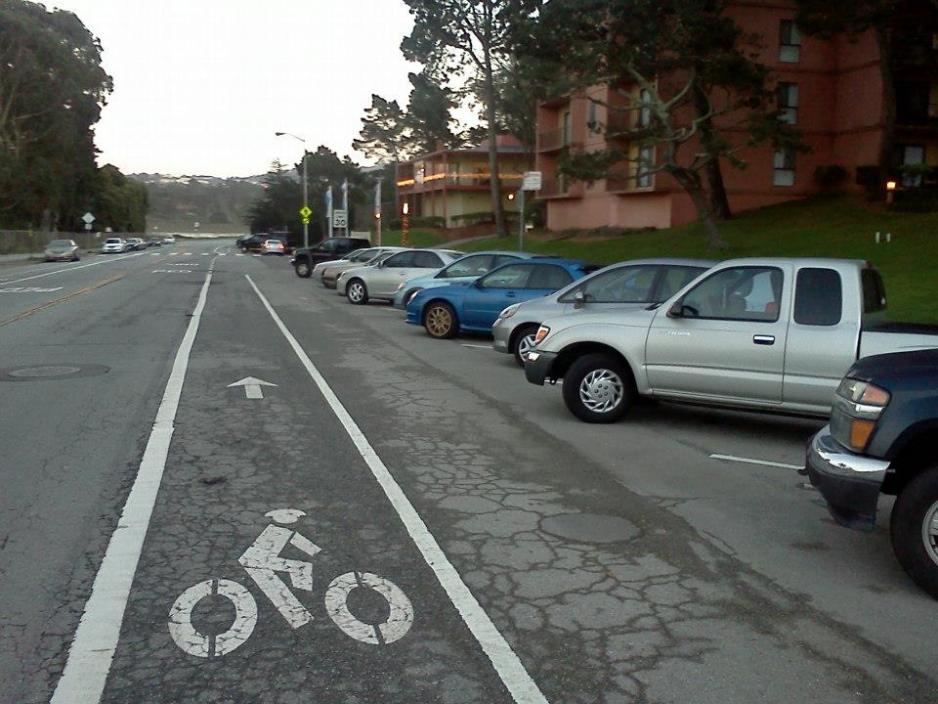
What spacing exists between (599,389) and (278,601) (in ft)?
17.9

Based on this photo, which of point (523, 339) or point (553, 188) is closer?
point (523, 339)

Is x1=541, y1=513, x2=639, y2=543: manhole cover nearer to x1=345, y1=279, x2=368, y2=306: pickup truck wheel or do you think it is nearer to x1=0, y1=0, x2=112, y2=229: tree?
x1=345, y1=279, x2=368, y2=306: pickup truck wheel

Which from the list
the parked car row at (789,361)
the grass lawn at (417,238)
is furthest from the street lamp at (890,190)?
the grass lawn at (417,238)

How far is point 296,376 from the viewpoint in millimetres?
12602

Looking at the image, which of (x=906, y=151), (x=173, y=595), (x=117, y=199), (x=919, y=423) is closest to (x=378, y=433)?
(x=173, y=595)

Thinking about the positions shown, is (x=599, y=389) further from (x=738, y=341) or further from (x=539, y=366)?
(x=738, y=341)

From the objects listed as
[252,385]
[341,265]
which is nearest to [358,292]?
[341,265]

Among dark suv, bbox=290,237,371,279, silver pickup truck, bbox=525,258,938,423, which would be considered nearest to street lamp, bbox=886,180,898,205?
dark suv, bbox=290,237,371,279

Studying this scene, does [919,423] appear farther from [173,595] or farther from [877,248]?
[877,248]

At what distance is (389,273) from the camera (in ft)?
84.2

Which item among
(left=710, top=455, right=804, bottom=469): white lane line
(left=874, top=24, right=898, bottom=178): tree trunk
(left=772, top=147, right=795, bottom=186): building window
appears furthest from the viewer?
(left=772, top=147, right=795, bottom=186): building window

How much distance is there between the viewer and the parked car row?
5258 mm

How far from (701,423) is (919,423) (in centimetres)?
504

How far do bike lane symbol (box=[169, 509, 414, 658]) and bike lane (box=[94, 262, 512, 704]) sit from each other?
0.01m
